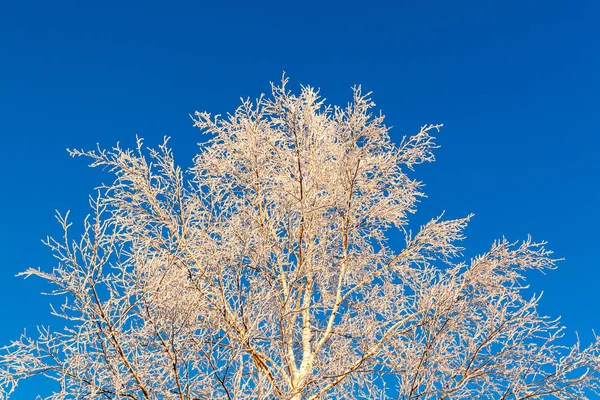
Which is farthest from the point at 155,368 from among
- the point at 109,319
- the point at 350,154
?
the point at 350,154

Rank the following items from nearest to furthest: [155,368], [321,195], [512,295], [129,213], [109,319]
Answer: [109,319], [155,368], [512,295], [129,213], [321,195]

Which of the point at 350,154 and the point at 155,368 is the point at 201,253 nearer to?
the point at 155,368

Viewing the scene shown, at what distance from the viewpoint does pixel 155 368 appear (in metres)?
5.26

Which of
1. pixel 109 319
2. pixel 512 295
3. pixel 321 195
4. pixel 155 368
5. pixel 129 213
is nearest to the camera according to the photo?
pixel 109 319

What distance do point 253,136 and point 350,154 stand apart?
1.25 meters

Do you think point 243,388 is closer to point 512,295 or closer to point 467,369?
point 467,369

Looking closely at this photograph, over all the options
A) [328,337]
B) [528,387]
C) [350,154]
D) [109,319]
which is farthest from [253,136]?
[528,387]

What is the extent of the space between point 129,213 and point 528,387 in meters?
4.86

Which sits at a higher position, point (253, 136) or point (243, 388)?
point (253, 136)

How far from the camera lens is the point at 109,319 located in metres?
4.20

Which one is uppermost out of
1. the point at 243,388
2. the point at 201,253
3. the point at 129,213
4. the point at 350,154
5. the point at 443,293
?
the point at 350,154

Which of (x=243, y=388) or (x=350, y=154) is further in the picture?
(x=350, y=154)

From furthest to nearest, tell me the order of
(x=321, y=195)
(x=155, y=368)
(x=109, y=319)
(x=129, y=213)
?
(x=321, y=195) < (x=129, y=213) < (x=155, y=368) < (x=109, y=319)

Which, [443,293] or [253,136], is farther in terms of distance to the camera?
[253,136]
